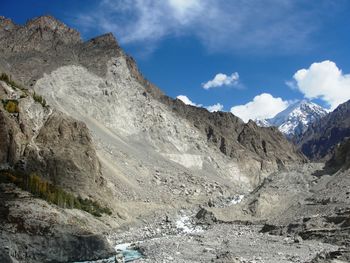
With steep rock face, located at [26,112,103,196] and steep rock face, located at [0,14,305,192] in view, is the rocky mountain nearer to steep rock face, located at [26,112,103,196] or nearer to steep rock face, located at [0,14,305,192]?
steep rock face, located at [26,112,103,196]

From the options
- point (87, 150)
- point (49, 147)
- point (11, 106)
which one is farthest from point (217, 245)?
point (11, 106)

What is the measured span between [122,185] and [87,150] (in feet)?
43.7

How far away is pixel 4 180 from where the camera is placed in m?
60.6

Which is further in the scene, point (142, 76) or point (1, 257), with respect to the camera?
point (142, 76)

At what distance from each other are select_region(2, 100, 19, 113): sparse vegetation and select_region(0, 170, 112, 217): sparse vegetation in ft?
38.4

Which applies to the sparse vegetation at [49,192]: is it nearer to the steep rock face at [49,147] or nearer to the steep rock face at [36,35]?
the steep rock face at [49,147]

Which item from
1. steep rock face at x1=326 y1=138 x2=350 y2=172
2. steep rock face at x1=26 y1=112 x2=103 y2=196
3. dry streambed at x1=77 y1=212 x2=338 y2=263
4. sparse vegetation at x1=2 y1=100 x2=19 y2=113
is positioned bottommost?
dry streambed at x1=77 y1=212 x2=338 y2=263

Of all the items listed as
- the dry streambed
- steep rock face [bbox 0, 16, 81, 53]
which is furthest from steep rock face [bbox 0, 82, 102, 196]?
steep rock face [bbox 0, 16, 81, 53]

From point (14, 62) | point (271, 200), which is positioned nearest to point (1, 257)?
point (271, 200)

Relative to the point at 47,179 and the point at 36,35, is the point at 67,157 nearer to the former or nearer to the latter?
the point at 47,179

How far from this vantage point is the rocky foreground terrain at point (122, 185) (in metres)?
47.2

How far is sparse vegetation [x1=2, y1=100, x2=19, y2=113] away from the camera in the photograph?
3022 inches

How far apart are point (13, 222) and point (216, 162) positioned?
11252 centimetres

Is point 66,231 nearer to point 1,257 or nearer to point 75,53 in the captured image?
point 1,257
